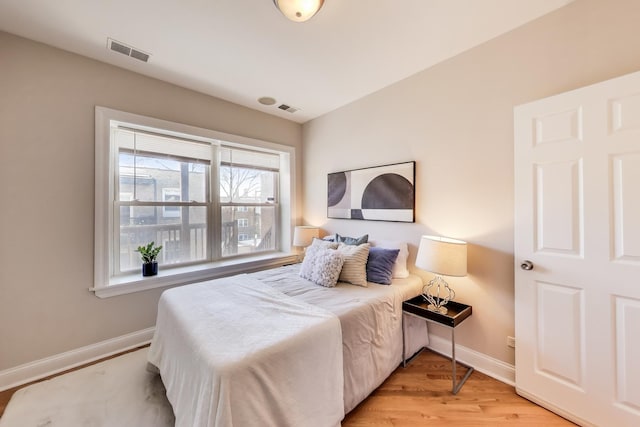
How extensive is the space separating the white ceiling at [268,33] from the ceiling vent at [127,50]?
0.05m

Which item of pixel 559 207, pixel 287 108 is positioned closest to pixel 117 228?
pixel 287 108

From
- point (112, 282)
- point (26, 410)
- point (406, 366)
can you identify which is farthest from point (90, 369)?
point (406, 366)

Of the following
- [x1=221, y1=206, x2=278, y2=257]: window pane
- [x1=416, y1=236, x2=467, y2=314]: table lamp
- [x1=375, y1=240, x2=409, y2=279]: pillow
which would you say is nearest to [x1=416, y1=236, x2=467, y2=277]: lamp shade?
[x1=416, y1=236, x2=467, y2=314]: table lamp

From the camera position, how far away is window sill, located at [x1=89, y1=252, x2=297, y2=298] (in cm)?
229

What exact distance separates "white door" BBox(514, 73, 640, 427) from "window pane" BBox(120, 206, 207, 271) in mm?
3183

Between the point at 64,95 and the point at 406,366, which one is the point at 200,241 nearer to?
the point at 64,95

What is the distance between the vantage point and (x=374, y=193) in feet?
9.07

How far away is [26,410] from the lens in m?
1.59

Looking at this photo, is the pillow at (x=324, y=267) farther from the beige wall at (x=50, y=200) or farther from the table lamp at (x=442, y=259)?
the beige wall at (x=50, y=200)

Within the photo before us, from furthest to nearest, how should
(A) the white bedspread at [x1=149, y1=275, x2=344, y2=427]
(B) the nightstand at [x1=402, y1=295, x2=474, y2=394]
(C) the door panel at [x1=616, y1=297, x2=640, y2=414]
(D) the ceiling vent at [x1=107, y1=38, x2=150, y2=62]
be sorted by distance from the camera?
1. (D) the ceiling vent at [x1=107, y1=38, x2=150, y2=62]
2. (B) the nightstand at [x1=402, y1=295, x2=474, y2=394]
3. (C) the door panel at [x1=616, y1=297, x2=640, y2=414]
4. (A) the white bedspread at [x1=149, y1=275, x2=344, y2=427]

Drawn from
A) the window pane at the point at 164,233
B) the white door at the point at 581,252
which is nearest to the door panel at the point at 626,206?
the white door at the point at 581,252

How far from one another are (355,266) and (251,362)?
50.3 inches

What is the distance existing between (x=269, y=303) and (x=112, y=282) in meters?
1.72

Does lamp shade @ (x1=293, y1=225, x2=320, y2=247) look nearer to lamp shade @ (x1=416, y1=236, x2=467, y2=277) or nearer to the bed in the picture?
the bed
